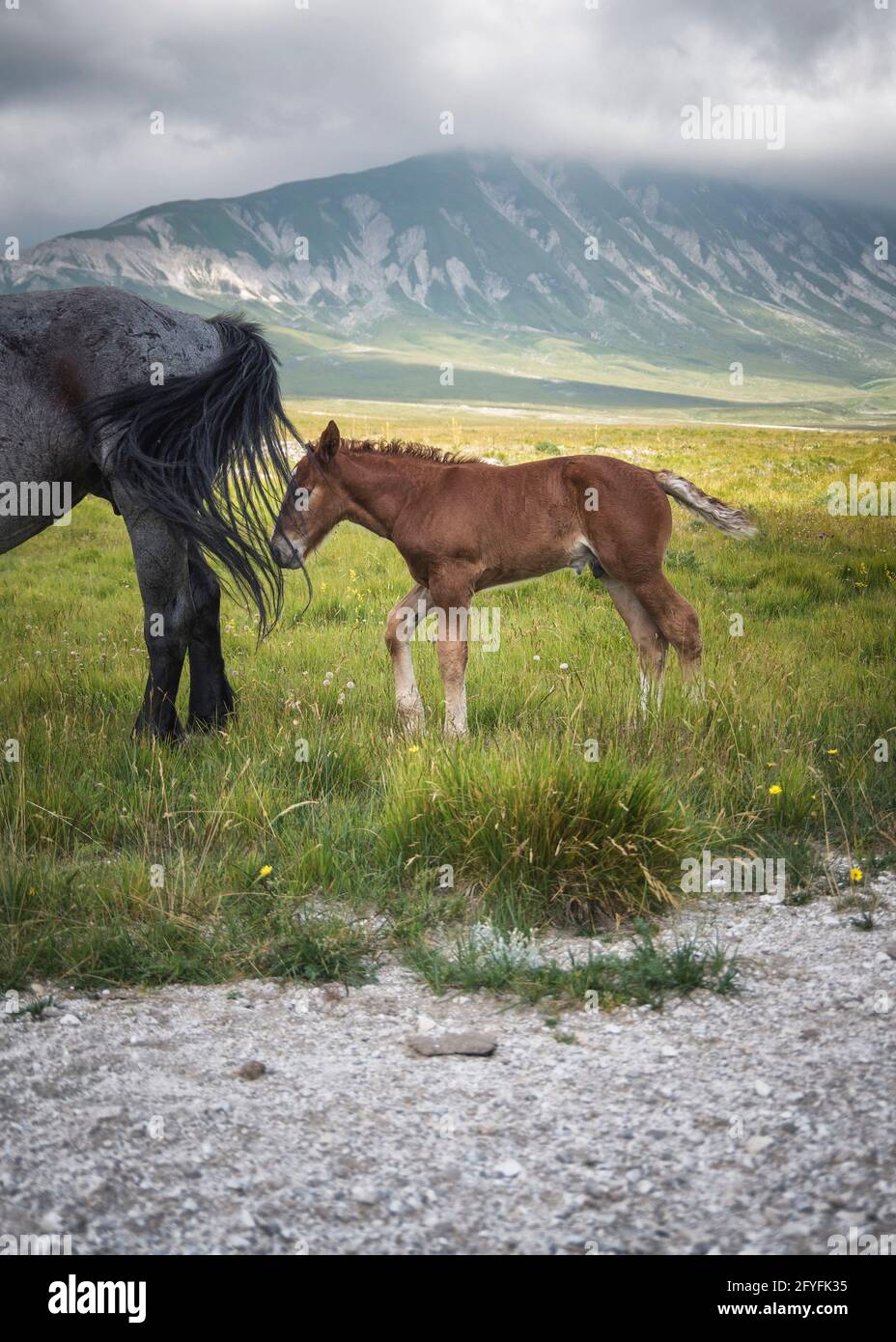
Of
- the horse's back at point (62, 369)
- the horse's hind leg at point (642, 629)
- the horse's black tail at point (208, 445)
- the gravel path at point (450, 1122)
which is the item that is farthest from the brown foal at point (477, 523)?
the gravel path at point (450, 1122)

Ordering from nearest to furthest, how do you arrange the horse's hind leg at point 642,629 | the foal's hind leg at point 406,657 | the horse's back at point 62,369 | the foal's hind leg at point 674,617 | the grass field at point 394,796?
1. the grass field at point 394,796
2. the horse's back at point 62,369
3. the foal's hind leg at point 406,657
4. the foal's hind leg at point 674,617
5. the horse's hind leg at point 642,629

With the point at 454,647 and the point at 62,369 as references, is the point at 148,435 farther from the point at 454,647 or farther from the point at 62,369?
the point at 454,647

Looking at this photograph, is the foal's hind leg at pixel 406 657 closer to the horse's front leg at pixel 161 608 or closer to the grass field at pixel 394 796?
the grass field at pixel 394 796

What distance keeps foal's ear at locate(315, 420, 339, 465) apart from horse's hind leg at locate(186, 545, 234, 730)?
112 centimetres

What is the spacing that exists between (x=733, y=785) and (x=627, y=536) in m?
2.21

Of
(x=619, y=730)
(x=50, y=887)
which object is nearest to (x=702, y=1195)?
(x=50, y=887)

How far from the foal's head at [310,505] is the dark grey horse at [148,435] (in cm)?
28

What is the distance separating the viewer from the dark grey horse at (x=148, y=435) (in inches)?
257

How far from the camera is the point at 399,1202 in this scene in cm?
294

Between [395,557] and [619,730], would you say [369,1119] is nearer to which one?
[619,730]

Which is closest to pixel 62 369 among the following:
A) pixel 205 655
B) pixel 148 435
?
pixel 148 435

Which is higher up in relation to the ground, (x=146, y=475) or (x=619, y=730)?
(x=146, y=475)

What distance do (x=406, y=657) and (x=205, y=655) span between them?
1.40 metres

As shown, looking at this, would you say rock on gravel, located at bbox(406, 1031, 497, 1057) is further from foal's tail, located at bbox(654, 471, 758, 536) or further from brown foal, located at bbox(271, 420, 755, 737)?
foal's tail, located at bbox(654, 471, 758, 536)
